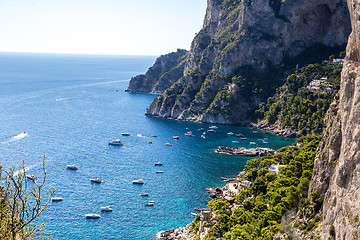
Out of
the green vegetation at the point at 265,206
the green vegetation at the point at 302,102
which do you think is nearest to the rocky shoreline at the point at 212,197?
the green vegetation at the point at 265,206

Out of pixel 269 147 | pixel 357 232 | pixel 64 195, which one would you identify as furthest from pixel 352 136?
pixel 269 147

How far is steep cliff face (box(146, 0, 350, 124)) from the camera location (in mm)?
158750

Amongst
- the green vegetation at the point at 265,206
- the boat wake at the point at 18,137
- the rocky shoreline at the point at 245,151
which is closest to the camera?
the green vegetation at the point at 265,206

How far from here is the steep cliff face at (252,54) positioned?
158750 mm

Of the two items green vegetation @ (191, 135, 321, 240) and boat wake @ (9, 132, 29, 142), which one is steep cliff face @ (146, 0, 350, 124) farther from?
green vegetation @ (191, 135, 321, 240)

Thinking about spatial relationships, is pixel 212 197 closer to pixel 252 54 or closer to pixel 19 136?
pixel 19 136

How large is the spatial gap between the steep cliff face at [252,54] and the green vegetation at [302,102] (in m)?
10.8

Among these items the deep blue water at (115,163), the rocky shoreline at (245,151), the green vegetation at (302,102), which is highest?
the green vegetation at (302,102)

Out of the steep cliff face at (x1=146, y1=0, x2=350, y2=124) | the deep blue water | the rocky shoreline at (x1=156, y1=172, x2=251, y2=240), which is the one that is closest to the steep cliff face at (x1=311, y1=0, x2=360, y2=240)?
the rocky shoreline at (x1=156, y1=172, x2=251, y2=240)

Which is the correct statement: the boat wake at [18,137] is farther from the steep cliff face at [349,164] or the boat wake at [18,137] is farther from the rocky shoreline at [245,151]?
the steep cliff face at [349,164]

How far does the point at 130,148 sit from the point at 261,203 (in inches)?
2754

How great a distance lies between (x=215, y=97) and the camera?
170625 millimetres

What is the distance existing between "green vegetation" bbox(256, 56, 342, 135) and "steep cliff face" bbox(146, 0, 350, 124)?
10.8 metres

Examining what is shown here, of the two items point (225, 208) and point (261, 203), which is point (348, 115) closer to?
point (261, 203)
